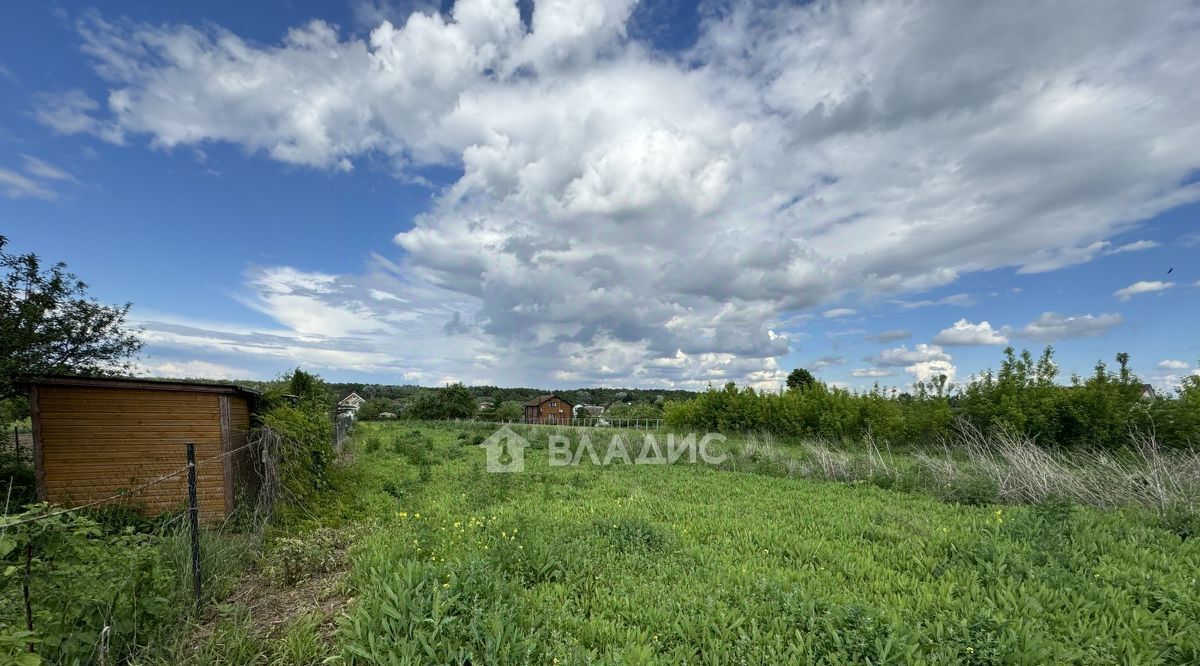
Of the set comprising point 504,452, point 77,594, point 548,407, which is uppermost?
point 77,594

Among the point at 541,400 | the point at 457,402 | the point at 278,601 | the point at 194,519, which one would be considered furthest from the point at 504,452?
the point at 541,400

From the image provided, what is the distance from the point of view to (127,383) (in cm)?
652

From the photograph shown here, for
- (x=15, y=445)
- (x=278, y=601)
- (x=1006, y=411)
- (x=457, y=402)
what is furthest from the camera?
(x=457, y=402)

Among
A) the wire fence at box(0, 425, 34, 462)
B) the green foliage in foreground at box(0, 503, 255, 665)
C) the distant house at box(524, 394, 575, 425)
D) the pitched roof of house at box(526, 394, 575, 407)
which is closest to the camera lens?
the green foliage in foreground at box(0, 503, 255, 665)

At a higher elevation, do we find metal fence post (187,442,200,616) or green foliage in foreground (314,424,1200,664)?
metal fence post (187,442,200,616)

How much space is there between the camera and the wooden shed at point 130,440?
6.36 meters

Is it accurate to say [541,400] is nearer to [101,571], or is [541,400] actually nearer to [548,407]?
[548,407]

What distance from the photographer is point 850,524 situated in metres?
6.18

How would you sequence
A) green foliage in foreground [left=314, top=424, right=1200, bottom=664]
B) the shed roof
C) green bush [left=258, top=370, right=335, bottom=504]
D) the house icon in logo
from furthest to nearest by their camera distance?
the house icon in logo < green bush [left=258, top=370, right=335, bottom=504] < the shed roof < green foliage in foreground [left=314, top=424, right=1200, bottom=664]

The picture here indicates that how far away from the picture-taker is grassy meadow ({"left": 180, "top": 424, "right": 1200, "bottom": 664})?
3.08 m

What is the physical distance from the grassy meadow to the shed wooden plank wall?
1766 millimetres

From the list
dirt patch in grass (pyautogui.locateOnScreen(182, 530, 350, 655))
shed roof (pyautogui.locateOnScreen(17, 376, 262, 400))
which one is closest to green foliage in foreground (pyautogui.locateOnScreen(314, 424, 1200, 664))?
dirt patch in grass (pyautogui.locateOnScreen(182, 530, 350, 655))

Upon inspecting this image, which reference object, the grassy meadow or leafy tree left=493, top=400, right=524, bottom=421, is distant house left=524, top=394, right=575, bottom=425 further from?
the grassy meadow

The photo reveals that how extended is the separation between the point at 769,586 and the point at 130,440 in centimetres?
814
